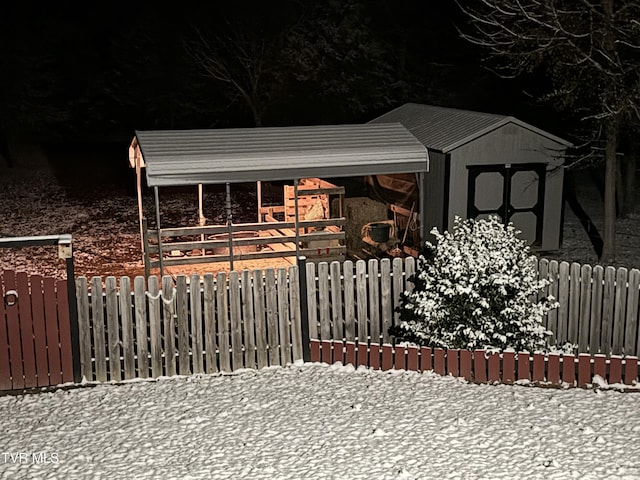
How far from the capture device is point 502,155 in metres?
16.4

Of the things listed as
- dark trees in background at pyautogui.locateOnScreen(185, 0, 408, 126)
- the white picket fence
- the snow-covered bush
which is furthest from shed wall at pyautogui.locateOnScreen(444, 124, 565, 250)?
dark trees in background at pyautogui.locateOnScreen(185, 0, 408, 126)

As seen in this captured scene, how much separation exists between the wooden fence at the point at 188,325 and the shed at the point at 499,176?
26.2ft

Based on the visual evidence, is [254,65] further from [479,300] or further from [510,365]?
[510,365]

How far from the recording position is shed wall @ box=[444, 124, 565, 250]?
16203mm

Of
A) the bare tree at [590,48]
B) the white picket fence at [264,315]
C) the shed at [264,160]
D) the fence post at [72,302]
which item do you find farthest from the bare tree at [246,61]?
the fence post at [72,302]

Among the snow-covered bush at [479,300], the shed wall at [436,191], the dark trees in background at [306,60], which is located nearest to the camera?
the snow-covered bush at [479,300]

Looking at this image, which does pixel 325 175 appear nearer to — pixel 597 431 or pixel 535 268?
pixel 535 268

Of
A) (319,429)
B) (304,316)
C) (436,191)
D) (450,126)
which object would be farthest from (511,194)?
(319,429)

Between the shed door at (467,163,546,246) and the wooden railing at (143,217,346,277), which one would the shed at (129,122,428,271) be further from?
the shed door at (467,163,546,246)

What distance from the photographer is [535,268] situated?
9648 millimetres

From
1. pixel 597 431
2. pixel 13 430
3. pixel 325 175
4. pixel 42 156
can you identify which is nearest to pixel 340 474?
pixel 597 431

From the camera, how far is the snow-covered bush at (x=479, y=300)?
350 inches

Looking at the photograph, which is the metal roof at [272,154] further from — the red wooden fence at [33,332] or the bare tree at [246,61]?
the bare tree at [246,61]

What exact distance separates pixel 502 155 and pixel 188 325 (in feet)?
31.0
